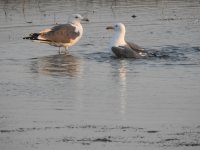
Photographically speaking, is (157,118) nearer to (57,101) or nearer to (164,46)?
(57,101)

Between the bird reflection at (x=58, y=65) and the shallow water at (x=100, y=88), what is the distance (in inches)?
0.8

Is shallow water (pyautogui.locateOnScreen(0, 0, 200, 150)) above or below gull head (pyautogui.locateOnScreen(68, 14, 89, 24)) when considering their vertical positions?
below

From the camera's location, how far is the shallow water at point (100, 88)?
832 cm

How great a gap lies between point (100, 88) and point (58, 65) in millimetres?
3224

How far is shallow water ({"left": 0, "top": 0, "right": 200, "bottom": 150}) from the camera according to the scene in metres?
8.32

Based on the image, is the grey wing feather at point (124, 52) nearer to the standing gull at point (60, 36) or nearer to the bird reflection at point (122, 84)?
the bird reflection at point (122, 84)

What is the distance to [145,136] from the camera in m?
8.27

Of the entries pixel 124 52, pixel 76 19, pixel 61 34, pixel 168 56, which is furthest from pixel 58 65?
pixel 76 19

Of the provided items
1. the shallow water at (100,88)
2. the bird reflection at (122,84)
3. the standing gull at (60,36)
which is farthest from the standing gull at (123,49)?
the standing gull at (60,36)

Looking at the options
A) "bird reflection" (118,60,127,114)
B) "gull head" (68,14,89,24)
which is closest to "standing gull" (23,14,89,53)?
"gull head" (68,14,89,24)

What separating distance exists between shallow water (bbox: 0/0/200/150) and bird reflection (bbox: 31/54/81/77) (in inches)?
0.8

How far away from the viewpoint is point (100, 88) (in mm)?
11500

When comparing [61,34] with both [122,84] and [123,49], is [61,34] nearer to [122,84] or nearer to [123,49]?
[123,49]

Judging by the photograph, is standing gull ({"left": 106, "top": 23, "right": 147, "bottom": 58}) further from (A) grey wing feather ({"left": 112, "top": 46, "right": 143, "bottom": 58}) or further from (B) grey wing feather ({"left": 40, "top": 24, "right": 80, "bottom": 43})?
(B) grey wing feather ({"left": 40, "top": 24, "right": 80, "bottom": 43})
